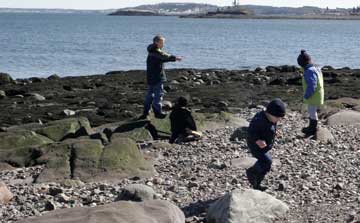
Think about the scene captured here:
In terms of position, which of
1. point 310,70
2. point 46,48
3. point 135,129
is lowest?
point 46,48

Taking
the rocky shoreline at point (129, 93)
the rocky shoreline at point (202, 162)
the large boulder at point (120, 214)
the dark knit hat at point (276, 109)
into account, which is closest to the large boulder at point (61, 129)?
the rocky shoreline at point (202, 162)

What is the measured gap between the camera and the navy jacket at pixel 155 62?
15526 mm

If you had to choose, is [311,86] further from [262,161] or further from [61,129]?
[61,129]

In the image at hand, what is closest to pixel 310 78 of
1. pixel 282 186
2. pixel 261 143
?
pixel 282 186

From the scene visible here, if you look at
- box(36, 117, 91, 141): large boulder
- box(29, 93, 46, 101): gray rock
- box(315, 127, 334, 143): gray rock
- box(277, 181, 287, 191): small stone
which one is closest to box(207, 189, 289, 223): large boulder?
box(277, 181, 287, 191): small stone

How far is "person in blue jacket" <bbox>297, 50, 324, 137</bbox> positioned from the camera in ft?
47.2

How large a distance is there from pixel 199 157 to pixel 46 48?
50.4 metres

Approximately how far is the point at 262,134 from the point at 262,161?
1.41 feet

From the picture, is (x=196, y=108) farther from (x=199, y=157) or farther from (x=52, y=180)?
(x=52, y=180)

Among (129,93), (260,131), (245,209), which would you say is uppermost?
(260,131)

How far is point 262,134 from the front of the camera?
10195 mm

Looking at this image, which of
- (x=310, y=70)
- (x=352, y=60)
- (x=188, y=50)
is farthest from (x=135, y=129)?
(x=188, y=50)

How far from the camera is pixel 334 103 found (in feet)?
65.5

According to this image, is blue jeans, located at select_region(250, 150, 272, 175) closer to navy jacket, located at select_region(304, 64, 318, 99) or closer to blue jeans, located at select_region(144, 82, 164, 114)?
navy jacket, located at select_region(304, 64, 318, 99)
